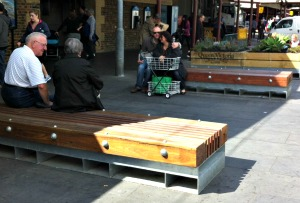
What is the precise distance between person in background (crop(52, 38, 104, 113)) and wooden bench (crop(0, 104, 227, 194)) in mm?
145

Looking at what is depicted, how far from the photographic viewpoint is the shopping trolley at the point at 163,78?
876 cm

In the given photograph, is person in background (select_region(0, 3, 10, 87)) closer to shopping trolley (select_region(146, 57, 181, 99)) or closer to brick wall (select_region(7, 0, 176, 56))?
shopping trolley (select_region(146, 57, 181, 99))

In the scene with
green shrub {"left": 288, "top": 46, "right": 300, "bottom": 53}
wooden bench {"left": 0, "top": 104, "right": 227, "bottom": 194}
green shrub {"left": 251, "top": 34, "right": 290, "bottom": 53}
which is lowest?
wooden bench {"left": 0, "top": 104, "right": 227, "bottom": 194}

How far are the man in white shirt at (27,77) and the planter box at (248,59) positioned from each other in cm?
771

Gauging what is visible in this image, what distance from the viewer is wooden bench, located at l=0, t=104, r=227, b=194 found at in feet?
13.5

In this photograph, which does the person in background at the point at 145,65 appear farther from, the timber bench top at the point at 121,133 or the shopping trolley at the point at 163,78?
the timber bench top at the point at 121,133

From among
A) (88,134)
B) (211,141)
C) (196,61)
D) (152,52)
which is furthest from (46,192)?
(196,61)

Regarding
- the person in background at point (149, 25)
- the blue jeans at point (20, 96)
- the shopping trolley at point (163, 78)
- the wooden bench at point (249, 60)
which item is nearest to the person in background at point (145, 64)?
the shopping trolley at point (163, 78)

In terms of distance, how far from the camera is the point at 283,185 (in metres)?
4.42

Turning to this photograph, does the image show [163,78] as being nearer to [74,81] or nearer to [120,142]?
[74,81]

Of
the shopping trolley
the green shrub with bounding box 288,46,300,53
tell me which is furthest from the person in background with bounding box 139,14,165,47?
the green shrub with bounding box 288,46,300,53

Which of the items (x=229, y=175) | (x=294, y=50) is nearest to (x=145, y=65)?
(x=229, y=175)

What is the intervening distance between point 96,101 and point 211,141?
5.56 ft

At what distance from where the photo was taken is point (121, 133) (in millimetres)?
4398
